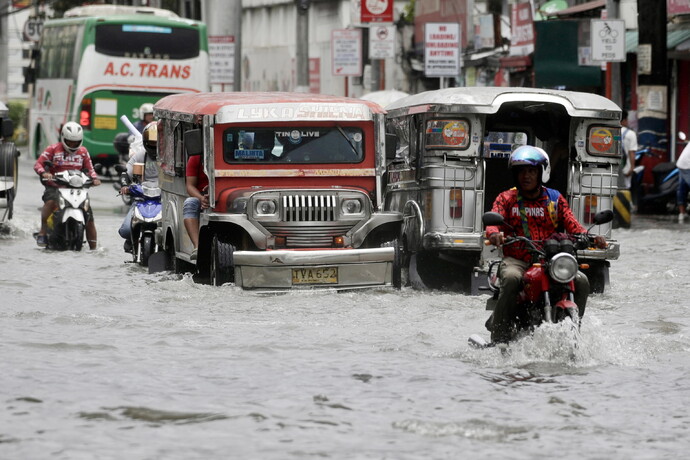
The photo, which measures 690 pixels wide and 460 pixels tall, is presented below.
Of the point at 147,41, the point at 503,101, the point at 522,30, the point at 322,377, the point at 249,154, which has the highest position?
the point at 522,30

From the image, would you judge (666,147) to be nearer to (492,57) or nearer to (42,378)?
(492,57)

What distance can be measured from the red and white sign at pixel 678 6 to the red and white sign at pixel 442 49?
3692 millimetres

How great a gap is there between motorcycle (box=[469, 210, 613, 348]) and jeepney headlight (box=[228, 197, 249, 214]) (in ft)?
14.5

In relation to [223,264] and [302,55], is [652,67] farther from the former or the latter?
[302,55]

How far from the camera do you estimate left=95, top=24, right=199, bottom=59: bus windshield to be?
1361 inches

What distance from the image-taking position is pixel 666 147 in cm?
2688

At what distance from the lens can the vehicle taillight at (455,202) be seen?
48.7 ft

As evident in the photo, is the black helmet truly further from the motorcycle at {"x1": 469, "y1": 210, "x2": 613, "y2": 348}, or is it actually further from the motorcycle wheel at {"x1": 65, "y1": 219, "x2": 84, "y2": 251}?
the motorcycle at {"x1": 469, "y1": 210, "x2": 613, "y2": 348}

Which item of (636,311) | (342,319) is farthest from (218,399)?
(636,311)

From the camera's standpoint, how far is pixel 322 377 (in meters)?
9.70

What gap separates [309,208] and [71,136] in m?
5.74

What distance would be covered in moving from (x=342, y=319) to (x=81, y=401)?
4269 mm

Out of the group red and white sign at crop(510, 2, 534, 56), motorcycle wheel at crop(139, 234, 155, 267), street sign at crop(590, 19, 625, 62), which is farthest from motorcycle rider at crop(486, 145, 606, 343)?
red and white sign at crop(510, 2, 534, 56)

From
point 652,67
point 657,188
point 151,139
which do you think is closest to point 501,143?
point 151,139
